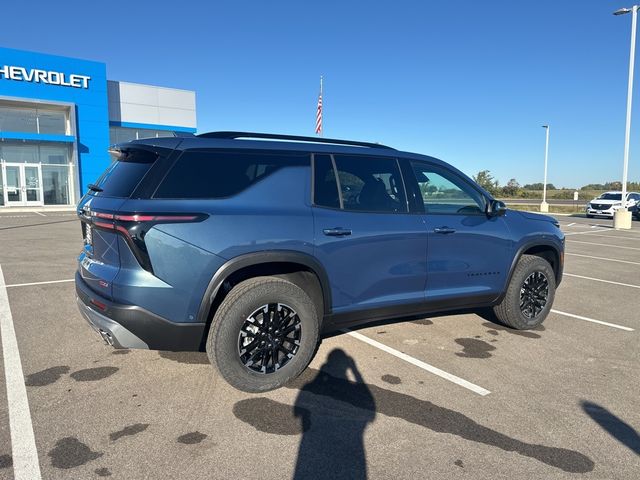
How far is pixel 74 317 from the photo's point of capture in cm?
513

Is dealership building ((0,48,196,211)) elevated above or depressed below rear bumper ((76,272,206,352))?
above

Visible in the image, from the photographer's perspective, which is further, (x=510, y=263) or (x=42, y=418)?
(x=510, y=263)

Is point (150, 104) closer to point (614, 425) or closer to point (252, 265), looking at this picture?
point (252, 265)

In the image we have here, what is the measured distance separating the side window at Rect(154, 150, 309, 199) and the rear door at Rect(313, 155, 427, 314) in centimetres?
46

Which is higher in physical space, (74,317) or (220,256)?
(220,256)

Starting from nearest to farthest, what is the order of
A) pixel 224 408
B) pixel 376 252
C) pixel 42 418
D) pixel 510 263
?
pixel 42 418 → pixel 224 408 → pixel 376 252 → pixel 510 263

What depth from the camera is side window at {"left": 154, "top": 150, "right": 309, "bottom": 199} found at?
10.2 ft

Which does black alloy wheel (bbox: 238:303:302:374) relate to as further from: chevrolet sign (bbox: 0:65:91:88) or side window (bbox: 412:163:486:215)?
chevrolet sign (bbox: 0:65:91:88)

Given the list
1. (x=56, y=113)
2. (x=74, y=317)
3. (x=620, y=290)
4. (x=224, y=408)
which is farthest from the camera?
(x=56, y=113)

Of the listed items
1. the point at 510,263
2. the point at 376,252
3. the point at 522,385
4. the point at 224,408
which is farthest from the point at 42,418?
the point at 510,263

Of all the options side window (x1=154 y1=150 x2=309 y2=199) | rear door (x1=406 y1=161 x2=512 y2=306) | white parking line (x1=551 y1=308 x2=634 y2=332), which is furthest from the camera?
white parking line (x1=551 y1=308 x2=634 y2=332)

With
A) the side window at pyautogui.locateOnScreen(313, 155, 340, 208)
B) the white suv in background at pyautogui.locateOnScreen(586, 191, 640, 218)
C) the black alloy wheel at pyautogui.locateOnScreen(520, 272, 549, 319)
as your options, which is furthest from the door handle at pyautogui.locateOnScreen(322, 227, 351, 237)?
the white suv in background at pyautogui.locateOnScreen(586, 191, 640, 218)

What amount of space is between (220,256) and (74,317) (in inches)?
118

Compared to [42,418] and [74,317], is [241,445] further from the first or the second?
[74,317]
